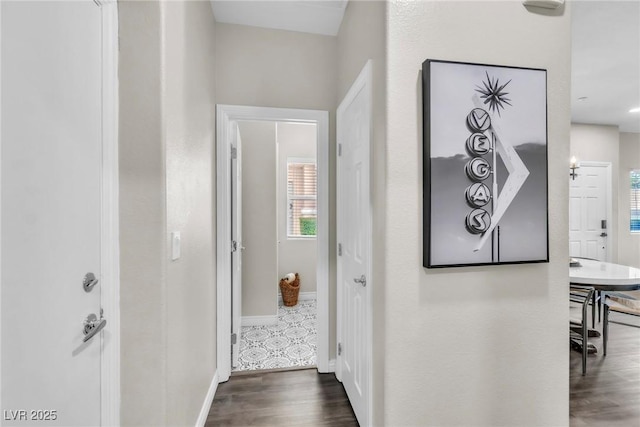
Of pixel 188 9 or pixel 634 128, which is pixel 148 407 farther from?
pixel 634 128

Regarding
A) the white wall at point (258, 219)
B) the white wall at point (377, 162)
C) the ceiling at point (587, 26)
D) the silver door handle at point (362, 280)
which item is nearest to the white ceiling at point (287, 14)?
the ceiling at point (587, 26)

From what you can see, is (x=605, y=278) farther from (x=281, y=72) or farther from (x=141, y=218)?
(x=141, y=218)

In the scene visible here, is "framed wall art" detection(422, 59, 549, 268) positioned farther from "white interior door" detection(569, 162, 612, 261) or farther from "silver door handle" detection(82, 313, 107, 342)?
"white interior door" detection(569, 162, 612, 261)

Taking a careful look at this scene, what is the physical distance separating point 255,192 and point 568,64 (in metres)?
2.77

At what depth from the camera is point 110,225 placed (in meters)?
1.14

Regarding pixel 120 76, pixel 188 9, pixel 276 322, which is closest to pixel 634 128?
pixel 276 322

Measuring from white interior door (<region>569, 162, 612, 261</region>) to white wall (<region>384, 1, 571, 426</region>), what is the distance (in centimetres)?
468

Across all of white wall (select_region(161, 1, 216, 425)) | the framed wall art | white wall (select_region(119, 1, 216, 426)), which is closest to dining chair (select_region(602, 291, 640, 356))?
the framed wall art

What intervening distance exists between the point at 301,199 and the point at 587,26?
3577mm

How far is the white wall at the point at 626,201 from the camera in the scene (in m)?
5.36

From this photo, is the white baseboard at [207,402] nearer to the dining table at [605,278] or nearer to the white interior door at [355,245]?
the white interior door at [355,245]

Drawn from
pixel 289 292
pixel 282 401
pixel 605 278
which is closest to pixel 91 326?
pixel 282 401

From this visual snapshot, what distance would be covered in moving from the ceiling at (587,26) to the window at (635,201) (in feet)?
9.17

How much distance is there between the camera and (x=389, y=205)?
4.65ft
